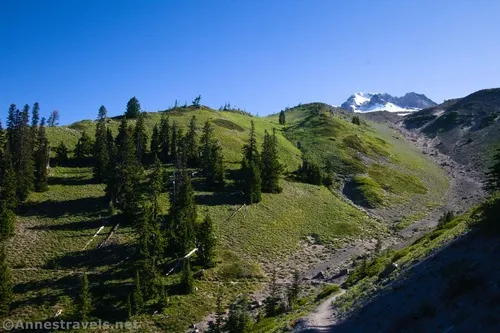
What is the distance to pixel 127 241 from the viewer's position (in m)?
55.6

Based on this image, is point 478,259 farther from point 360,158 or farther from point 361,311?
point 360,158

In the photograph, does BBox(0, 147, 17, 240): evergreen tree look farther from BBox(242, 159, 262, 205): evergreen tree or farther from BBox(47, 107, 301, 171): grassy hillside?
BBox(242, 159, 262, 205): evergreen tree

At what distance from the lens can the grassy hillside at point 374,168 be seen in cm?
9012

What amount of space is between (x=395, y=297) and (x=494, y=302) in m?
7.52

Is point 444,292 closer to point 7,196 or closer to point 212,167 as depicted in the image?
point 7,196

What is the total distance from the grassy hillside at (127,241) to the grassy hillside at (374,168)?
1004 cm

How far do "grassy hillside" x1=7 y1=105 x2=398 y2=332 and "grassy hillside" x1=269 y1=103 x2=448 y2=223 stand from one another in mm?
10044

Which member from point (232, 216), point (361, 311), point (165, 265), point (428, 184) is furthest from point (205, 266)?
point (428, 184)

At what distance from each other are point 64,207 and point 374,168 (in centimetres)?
8777

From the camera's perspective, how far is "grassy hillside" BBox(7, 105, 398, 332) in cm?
4278

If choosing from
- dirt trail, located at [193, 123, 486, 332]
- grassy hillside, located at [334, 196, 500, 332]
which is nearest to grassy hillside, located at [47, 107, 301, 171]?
dirt trail, located at [193, 123, 486, 332]

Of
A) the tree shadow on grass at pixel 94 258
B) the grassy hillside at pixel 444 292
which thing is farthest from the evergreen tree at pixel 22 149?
the grassy hillside at pixel 444 292

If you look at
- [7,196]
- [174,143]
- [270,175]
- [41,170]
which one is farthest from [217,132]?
[7,196]

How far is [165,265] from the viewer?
52.8 metres
